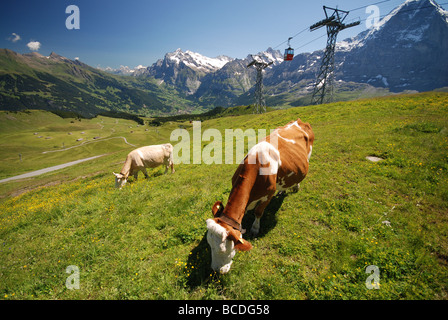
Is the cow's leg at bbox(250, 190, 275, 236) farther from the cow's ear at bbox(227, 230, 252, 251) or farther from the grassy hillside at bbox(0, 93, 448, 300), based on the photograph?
the cow's ear at bbox(227, 230, 252, 251)

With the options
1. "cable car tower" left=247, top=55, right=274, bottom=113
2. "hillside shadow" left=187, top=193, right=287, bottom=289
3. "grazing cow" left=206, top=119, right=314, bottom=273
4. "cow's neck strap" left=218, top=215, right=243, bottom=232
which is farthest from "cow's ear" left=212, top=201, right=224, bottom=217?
"cable car tower" left=247, top=55, right=274, bottom=113

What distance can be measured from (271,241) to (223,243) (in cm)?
257

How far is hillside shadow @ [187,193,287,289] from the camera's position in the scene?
5074mm

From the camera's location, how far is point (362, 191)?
797 cm

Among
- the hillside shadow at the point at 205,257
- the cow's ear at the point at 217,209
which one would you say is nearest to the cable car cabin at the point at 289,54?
the hillside shadow at the point at 205,257

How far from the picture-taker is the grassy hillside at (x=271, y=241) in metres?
4.80

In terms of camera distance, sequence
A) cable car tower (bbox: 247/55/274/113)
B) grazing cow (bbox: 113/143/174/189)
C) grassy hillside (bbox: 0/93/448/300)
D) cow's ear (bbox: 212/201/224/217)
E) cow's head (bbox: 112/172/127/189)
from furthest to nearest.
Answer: cable car tower (bbox: 247/55/274/113) < grazing cow (bbox: 113/143/174/189) < cow's head (bbox: 112/172/127/189) < cow's ear (bbox: 212/201/224/217) < grassy hillside (bbox: 0/93/448/300)

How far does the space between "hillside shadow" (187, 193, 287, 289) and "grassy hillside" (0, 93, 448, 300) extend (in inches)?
1.4

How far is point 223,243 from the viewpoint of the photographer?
4.50 meters

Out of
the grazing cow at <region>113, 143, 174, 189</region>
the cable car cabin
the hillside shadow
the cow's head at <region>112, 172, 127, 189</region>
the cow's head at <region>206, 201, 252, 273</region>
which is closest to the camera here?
the cow's head at <region>206, 201, 252, 273</region>

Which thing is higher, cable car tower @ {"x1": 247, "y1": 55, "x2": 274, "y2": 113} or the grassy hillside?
cable car tower @ {"x1": 247, "y1": 55, "x2": 274, "y2": 113}

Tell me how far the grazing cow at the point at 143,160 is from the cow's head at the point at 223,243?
965 centimetres

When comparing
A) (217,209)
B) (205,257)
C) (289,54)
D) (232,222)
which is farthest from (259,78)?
(205,257)
